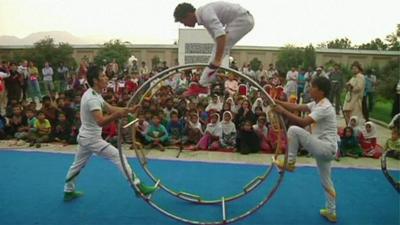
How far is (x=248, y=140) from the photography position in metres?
7.87

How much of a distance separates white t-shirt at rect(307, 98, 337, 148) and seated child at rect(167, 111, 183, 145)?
4318 millimetres

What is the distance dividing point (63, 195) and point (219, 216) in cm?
198

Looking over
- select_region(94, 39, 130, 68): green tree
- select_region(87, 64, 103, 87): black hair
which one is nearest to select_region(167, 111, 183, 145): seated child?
select_region(87, 64, 103, 87): black hair

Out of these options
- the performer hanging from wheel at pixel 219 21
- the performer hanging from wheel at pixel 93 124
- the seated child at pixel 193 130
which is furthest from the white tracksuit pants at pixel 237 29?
the seated child at pixel 193 130

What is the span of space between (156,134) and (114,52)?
74.2ft

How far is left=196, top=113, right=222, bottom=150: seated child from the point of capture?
8125 millimetres

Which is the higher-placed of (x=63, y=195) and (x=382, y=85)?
(x=382, y=85)

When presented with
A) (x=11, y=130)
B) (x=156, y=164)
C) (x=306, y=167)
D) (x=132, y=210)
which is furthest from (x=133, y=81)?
(x=132, y=210)

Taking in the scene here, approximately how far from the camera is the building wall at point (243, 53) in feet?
106

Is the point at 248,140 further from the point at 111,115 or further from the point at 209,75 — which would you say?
the point at 111,115

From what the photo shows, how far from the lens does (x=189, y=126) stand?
845 cm

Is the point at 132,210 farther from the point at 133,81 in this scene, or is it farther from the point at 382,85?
the point at 382,85

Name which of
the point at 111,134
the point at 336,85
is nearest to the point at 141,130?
the point at 111,134

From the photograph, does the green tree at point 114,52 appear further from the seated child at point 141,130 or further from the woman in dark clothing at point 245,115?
the woman in dark clothing at point 245,115
